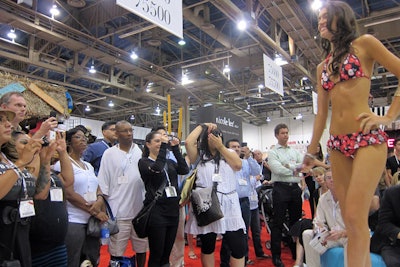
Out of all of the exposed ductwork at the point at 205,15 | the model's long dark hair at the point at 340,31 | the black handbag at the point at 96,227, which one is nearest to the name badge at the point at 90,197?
the black handbag at the point at 96,227

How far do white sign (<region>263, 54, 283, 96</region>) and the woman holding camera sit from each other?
300cm

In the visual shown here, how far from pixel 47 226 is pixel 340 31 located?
2.01 metres

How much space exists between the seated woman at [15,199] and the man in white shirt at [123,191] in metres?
→ 1.20

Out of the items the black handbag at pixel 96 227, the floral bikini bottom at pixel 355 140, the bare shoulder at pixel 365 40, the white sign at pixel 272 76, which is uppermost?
the white sign at pixel 272 76

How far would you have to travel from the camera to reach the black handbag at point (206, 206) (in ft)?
9.18

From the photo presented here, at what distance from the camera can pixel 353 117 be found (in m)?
1.48

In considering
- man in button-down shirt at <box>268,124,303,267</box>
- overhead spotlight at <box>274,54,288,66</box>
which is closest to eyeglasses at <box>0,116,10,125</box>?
man in button-down shirt at <box>268,124,303,267</box>

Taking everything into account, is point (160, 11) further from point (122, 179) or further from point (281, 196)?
point (281, 196)

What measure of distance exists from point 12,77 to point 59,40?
5300 millimetres

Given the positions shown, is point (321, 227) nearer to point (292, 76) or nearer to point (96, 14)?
point (96, 14)

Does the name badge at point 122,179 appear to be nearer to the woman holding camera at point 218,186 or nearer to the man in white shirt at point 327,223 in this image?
the woman holding camera at point 218,186

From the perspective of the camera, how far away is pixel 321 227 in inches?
116

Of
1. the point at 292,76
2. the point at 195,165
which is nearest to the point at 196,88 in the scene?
the point at 292,76

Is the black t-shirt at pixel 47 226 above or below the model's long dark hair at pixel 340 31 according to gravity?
below
